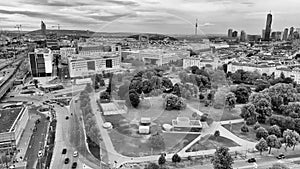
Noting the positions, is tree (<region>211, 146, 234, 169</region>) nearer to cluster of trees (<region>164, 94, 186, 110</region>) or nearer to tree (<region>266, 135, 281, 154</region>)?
tree (<region>266, 135, 281, 154</region>)

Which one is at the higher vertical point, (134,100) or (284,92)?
(284,92)

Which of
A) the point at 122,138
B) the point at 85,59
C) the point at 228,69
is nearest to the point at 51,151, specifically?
the point at 122,138

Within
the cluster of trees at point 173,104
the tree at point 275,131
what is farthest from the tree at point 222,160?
the cluster of trees at point 173,104

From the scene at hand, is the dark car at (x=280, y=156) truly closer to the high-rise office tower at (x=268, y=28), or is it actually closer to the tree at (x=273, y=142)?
the tree at (x=273, y=142)

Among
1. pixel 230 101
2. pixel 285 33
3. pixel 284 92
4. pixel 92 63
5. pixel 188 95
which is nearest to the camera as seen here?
pixel 230 101

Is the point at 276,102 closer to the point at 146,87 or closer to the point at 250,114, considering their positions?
the point at 250,114

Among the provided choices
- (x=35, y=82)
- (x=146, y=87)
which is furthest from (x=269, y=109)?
(x=35, y=82)

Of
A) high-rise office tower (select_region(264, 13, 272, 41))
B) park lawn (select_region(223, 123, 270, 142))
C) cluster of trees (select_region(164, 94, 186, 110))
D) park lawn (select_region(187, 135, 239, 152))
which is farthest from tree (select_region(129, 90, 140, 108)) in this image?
high-rise office tower (select_region(264, 13, 272, 41))
